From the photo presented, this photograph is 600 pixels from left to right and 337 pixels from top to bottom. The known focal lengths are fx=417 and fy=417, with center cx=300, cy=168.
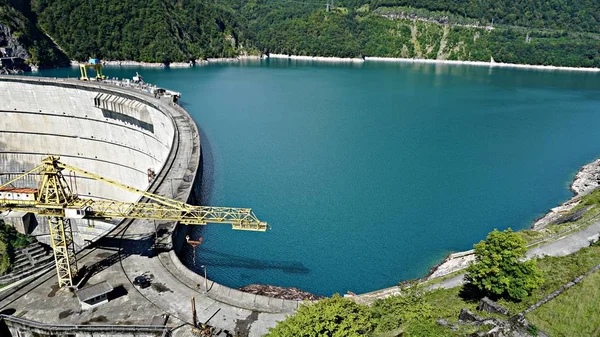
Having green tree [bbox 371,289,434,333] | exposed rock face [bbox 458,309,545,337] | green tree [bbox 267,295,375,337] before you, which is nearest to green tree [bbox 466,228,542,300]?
exposed rock face [bbox 458,309,545,337]

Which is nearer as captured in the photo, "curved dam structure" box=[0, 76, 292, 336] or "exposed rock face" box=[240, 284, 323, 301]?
"curved dam structure" box=[0, 76, 292, 336]

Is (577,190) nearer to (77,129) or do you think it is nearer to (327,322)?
(327,322)

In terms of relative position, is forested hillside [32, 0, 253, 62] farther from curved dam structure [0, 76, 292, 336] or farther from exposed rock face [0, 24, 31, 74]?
curved dam structure [0, 76, 292, 336]

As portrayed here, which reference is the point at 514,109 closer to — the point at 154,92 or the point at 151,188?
the point at 154,92

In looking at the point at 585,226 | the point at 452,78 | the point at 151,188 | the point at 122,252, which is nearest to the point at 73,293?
the point at 122,252

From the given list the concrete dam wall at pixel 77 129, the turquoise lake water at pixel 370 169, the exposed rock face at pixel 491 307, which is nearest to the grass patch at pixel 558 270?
the exposed rock face at pixel 491 307

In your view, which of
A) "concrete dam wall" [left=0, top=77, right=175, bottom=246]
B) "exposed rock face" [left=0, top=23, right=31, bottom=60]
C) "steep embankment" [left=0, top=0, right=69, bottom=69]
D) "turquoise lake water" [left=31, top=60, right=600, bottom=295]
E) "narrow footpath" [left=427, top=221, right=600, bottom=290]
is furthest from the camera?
"steep embankment" [left=0, top=0, right=69, bottom=69]

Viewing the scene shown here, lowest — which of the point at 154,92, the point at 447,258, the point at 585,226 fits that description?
the point at 447,258
